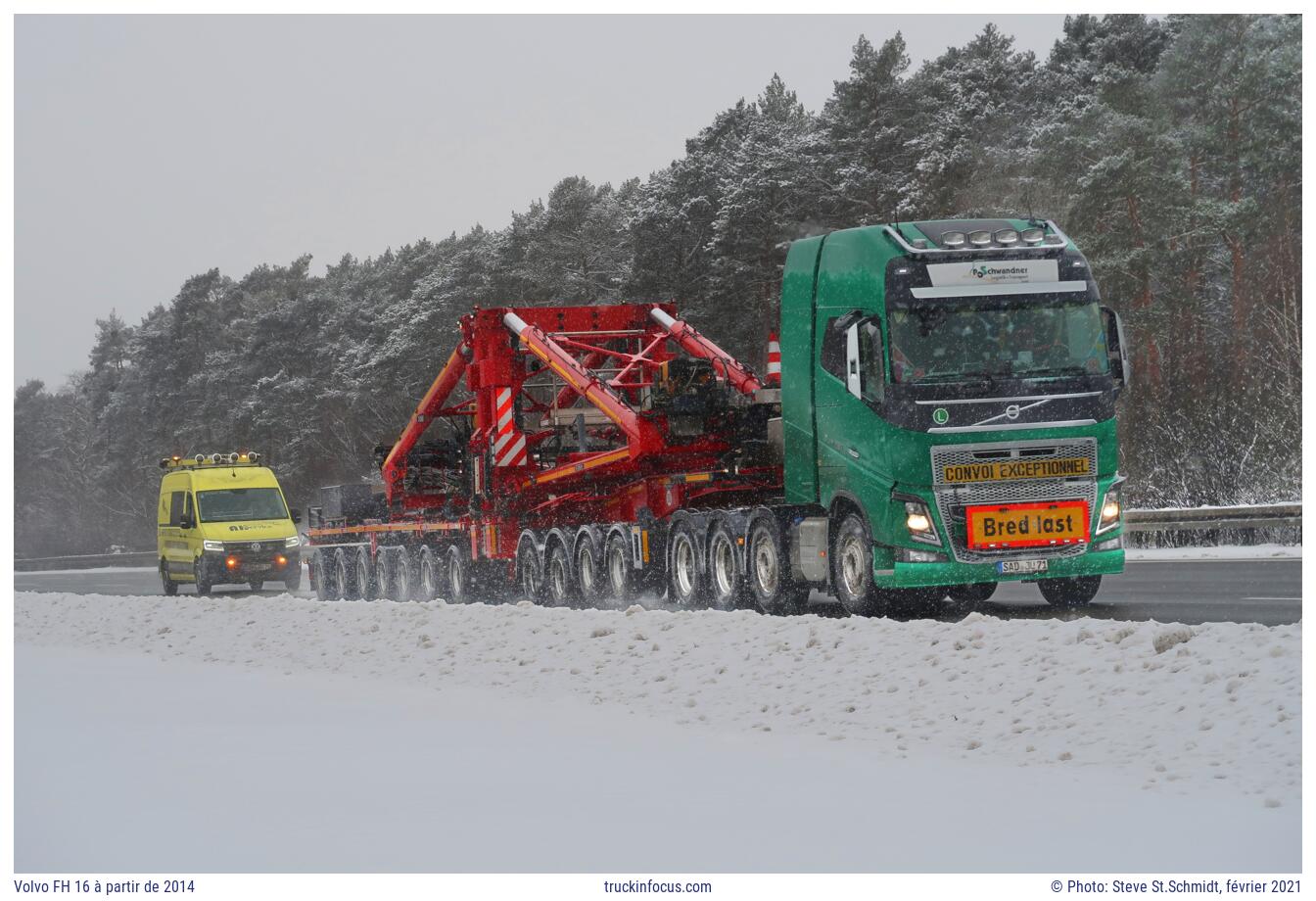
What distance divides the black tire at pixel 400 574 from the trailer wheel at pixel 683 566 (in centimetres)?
788

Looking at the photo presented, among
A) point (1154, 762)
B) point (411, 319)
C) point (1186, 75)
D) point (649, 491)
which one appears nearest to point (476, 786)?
point (1154, 762)

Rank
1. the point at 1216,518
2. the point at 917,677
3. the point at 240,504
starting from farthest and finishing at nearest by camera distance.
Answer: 1. the point at 240,504
2. the point at 1216,518
3. the point at 917,677

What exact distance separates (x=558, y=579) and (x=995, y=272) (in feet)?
27.4

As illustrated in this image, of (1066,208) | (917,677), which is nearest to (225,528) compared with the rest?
(917,677)

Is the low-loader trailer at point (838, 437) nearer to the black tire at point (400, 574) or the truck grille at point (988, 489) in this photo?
the truck grille at point (988, 489)

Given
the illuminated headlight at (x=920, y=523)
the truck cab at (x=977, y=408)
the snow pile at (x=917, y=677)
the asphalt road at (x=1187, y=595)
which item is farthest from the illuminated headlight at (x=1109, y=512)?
the snow pile at (x=917, y=677)

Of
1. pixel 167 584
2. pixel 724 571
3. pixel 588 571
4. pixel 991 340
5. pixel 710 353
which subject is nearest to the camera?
pixel 991 340

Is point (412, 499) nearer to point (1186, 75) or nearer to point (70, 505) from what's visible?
point (1186, 75)

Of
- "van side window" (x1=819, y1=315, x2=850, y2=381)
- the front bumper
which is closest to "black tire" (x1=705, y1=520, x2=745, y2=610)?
"van side window" (x1=819, y1=315, x2=850, y2=381)

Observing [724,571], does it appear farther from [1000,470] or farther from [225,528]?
[225,528]

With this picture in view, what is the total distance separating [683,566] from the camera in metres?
18.6

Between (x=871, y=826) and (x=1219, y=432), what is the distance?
2361 cm

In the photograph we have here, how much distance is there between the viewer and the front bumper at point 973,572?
14266 millimetres

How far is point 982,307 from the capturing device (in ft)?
47.8
